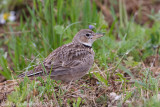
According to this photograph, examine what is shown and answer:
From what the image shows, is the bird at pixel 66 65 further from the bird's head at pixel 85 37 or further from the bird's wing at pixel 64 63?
the bird's head at pixel 85 37

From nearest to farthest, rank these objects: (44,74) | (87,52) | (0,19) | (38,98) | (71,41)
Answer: (38,98) < (44,74) < (87,52) < (71,41) < (0,19)

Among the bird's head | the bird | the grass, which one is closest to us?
the grass

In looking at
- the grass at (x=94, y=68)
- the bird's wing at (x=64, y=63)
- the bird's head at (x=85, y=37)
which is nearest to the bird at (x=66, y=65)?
the bird's wing at (x=64, y=63)

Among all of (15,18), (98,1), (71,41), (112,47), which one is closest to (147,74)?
(112,47)

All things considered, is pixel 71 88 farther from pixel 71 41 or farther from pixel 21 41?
pixel 21 41

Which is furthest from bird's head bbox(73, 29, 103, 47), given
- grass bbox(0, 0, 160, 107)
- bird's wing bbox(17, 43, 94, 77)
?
bird's wing bbox(17, 43, 94, 77)

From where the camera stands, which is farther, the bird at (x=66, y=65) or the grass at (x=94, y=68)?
the bird at (x=66, y=65)

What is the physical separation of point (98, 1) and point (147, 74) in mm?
5152

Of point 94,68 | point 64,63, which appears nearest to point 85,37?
point 94,68

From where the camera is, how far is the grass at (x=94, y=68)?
4.34 metres

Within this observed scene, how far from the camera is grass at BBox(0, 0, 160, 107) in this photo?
434cm

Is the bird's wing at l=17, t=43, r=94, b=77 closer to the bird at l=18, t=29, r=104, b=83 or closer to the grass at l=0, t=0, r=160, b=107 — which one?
the bird at l=18, t=29, r=104, b=83

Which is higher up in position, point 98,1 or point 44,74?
point 98,1

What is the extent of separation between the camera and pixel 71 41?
239 inches
